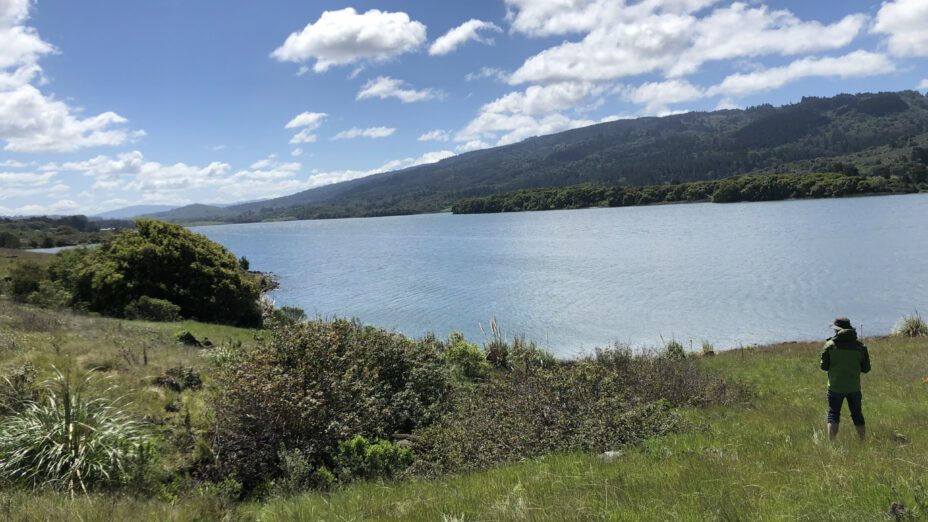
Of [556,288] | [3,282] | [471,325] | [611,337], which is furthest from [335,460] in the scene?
[556,288]

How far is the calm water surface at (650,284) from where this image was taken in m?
37.8

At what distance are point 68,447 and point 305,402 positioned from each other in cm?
382

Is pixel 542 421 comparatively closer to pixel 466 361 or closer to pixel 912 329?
pixel 466 361

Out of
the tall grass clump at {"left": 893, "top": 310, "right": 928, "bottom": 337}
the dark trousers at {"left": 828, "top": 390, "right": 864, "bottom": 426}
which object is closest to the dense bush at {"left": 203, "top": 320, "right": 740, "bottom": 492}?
the dark trousers at {"left": 828, "top": 390, "right": 864, "bottom": 426}

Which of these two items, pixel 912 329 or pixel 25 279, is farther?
pixel 25 279

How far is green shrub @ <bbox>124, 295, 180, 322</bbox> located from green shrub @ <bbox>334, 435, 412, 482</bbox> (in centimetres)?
2712

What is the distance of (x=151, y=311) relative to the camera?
32.7m

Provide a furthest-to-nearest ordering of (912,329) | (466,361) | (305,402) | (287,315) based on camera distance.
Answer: (287,315) → (912,329) → (466,361) → (305,402)

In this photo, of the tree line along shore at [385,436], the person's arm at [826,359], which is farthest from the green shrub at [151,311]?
the person's arm at [826,359]

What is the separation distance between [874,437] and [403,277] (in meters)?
62.0

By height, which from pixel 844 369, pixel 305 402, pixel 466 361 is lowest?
pixel 466 361

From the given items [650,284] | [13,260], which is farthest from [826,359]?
[13,260]

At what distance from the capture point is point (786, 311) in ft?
130

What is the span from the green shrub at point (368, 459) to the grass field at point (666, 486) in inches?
40.4
